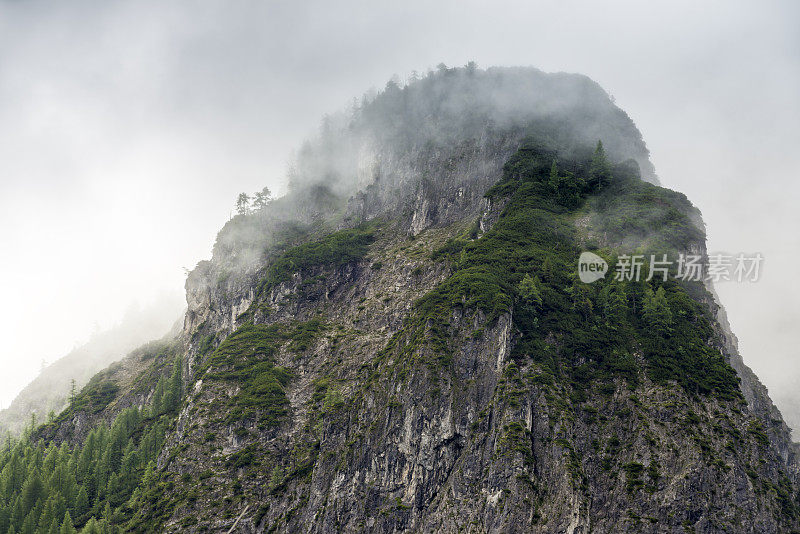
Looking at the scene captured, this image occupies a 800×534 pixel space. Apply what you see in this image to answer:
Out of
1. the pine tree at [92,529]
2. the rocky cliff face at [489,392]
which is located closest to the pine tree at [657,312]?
the rocky cliff face at [489,392]

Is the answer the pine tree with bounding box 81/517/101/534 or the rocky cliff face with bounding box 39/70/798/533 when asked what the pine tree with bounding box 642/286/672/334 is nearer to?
the rocky cliff face with bounding box 39/70/798/533

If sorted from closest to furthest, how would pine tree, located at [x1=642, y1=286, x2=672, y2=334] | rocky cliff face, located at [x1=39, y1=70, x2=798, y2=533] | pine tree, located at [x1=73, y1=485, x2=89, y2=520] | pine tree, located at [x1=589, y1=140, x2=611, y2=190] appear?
rocky cliff face, located at [x1=39, y1=70, x2=798, y2=533]
pine tree, located at [x1=642, y1=286, x2=672, y2=334]
pine tree, located at [x1=73, y1=485, x2=89, y2=520]
pine tree, located at [x1=589, y1=140, x2=611, y2=190]

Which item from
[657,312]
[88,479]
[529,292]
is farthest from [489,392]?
[88,479]

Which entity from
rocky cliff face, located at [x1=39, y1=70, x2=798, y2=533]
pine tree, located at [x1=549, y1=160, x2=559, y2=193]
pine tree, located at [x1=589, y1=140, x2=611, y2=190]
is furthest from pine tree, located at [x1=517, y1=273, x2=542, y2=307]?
pine tree, located at [x1=589, y1=140, x2=611, y2=190]

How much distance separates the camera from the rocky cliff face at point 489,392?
75.9 meters

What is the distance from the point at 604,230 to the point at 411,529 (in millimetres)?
81897

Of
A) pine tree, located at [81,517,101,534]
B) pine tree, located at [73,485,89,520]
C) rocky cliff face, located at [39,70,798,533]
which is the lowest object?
pine tree, located at [73,485,89,520]

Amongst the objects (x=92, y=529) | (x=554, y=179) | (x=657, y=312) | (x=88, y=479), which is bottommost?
(x=88, y=479)

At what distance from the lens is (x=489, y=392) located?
90875mm

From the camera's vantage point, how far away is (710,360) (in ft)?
294

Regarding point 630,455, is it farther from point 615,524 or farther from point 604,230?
point 604,230

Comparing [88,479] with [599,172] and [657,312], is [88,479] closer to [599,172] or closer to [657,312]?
[657,312]

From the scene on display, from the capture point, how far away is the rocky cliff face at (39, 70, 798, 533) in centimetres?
7594

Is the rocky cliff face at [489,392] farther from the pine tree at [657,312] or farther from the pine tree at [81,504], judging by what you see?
the pine tree at [81,504]
